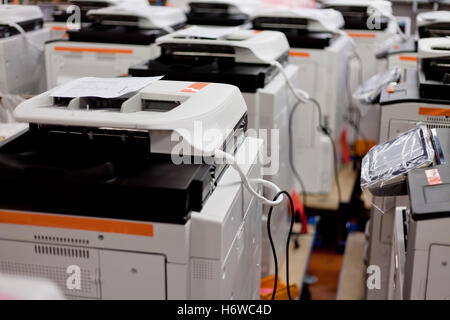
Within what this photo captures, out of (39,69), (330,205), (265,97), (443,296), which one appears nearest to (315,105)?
(330,205)

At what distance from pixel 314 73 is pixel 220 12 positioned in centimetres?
101

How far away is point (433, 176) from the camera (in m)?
1.24

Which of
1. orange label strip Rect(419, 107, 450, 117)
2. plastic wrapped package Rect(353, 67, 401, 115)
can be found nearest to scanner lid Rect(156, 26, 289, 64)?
plastic wrapped package Rect(353, 67, 401, 115)

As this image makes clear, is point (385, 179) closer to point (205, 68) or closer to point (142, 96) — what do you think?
point (142, 96)

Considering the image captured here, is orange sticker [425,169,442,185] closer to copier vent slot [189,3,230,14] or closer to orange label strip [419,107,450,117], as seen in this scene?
orange label strip [419,107,450,117]

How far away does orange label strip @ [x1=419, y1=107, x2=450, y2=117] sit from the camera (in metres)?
1.80

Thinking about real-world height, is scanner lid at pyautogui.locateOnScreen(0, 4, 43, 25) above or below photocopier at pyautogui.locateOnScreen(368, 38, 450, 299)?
above

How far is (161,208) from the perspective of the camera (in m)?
1.13

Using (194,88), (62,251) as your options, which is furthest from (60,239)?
(194,88)

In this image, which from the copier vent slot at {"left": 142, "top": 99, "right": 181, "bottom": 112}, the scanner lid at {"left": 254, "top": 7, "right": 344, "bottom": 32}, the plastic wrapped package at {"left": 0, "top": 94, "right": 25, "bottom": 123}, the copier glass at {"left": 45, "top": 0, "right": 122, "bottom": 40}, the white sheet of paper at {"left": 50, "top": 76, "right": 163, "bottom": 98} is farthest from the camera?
the copier glass at {"left": 45, "top": 0, "right": 122, "bottom": 40}

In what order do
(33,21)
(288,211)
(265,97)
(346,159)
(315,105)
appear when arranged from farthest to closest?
(346,159) → (33,21) → (315,105) → (288,211) → (265,97)

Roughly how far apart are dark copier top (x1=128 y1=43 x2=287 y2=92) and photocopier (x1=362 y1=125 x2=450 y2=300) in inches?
23.4

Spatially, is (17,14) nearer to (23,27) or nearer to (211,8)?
(23,27)
